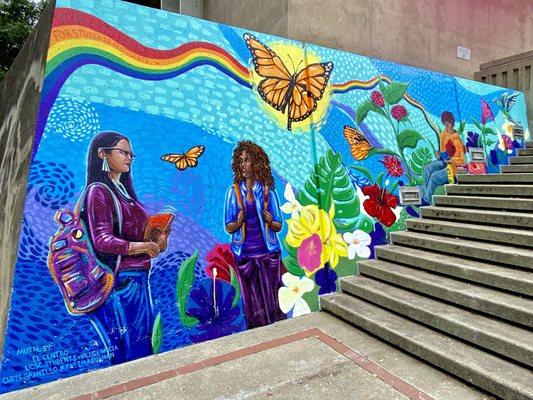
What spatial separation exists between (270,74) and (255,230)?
198 cm

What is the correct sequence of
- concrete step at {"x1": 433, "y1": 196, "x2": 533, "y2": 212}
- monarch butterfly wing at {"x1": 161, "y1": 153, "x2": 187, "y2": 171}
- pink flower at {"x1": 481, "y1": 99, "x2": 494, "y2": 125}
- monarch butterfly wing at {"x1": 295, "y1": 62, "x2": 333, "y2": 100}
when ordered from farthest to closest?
pink flower at {"x1": 481, "y1": 99, "x2": 494, "y2": 125}
monarch butterfly wing at {"x1": 295, "y1": 62, "x2": 333, "y2": 100}
concrete step at {"x1": 433, "y1": 196, "x2": 533, "y2": 212}
monarch butterfly wing at {"x1": 161, "y1": 153, "x2": 187, "y2": 171}

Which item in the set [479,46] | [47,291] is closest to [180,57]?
[47,291]

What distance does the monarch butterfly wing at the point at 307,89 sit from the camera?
4613 mm

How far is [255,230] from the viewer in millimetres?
4184

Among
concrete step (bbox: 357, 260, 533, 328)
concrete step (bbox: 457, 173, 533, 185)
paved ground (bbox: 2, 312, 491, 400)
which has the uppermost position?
concrete step (bbox: 457, 173, 533, 185)

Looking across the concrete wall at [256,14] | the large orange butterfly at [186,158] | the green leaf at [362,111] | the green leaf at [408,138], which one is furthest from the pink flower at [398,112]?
the large orange butterfly at [186,158]

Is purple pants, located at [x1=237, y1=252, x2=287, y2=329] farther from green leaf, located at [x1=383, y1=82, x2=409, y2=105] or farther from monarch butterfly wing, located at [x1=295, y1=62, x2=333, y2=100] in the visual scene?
green leaf, located at [x1=383, y1=82, x2=409, y2=105]

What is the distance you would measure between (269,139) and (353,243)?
1819mm

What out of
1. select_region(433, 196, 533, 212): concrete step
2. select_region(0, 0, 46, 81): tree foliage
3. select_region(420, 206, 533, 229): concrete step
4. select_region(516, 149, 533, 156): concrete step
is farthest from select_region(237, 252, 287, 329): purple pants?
select_region(0, 0, 46, 81): tree foliage

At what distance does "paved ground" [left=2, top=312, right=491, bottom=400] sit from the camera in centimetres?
280

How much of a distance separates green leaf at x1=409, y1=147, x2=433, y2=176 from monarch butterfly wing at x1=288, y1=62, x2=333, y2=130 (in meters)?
1.91

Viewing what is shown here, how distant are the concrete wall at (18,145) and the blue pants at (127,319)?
31.4 inches

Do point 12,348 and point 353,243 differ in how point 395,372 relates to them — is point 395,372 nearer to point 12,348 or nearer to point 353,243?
point 353,243

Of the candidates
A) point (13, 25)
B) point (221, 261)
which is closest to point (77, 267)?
point (221, 261)
